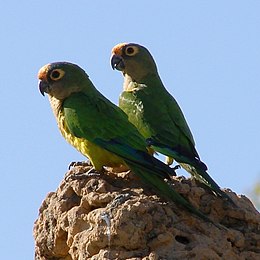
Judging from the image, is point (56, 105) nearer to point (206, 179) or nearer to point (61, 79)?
point (61, 79)

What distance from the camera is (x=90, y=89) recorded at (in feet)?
33.0

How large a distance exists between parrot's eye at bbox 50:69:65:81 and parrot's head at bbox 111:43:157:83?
5.70 feet

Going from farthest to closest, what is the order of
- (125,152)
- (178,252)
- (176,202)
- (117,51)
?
(117,51) < (125,152) < (176,202) < (178,252)

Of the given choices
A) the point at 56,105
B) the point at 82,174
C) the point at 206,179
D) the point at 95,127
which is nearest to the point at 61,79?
the point at 56,105

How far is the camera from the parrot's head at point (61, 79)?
10.1 metres

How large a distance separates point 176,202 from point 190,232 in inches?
12.6

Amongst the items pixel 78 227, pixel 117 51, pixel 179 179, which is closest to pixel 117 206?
pixel 78 227

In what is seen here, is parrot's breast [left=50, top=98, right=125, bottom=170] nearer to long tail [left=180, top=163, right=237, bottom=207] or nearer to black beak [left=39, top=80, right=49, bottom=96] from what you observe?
black beak [left=39, top=80, right=49, bottom=96]

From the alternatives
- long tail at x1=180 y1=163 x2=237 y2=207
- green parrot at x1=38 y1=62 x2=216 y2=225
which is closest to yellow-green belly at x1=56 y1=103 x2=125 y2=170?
green parrot at x1=38 y1=62 x2=216 y2=225

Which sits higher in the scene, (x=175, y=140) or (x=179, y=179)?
(x=175, y=140)

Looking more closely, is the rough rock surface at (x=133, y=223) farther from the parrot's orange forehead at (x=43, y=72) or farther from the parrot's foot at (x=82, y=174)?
the parrot's orange forehead at (x=43, y=72)

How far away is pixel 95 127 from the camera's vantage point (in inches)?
378

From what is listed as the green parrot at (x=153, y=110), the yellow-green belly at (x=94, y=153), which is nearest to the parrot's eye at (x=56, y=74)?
the yellow-green belly at (x=94, y=153)

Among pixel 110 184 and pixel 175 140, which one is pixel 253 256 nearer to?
pixel 110 184
